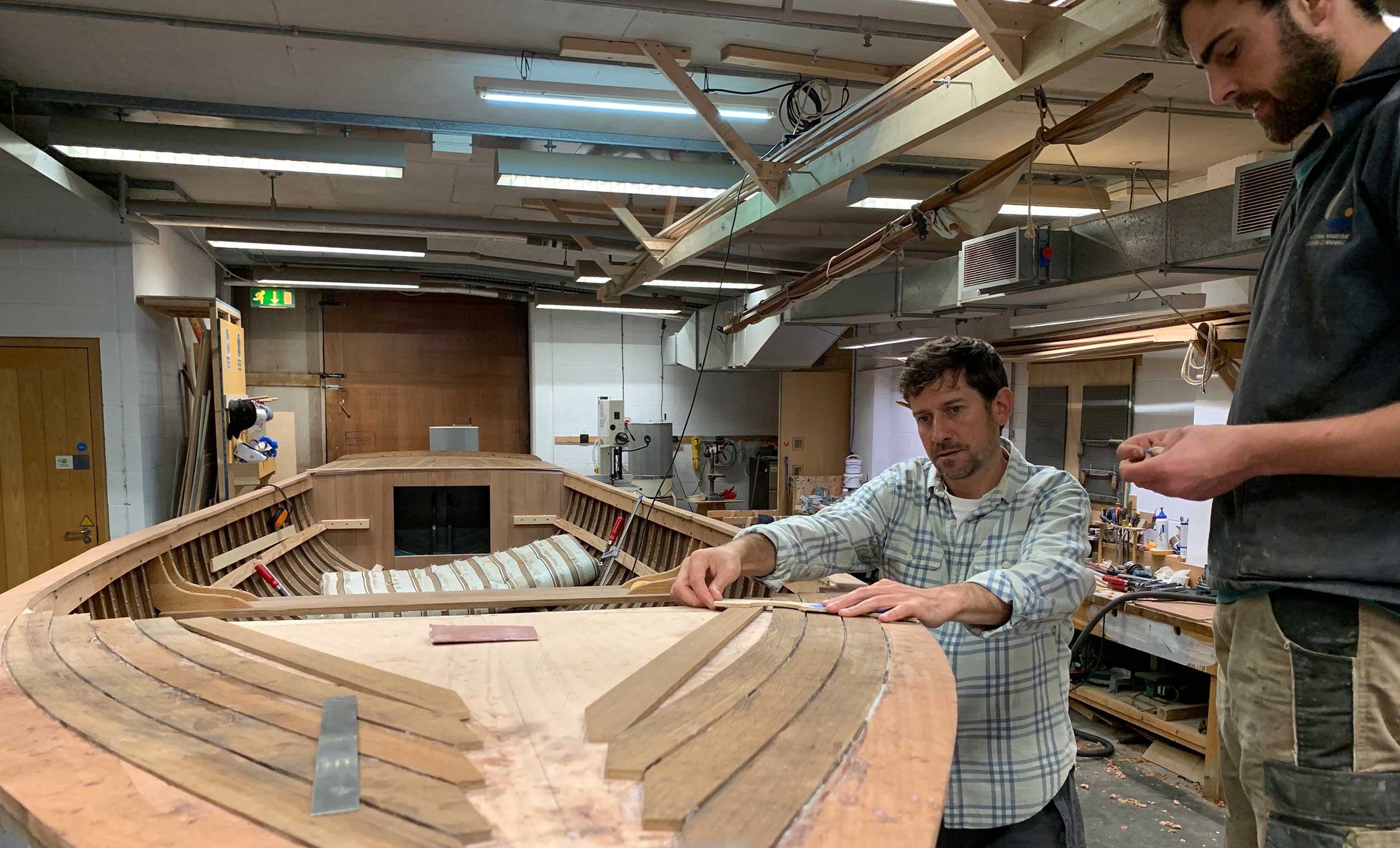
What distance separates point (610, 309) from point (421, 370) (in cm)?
309

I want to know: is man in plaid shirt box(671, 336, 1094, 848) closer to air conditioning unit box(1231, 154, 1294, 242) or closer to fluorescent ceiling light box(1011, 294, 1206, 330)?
air conditioning unit box(1231, 154, 1294, 242)

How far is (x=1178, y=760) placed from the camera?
13.4ft

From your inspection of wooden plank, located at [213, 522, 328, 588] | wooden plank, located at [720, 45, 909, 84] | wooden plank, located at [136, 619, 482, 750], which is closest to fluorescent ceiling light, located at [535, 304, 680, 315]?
wooden plank, located at [213, 522, 328, 588]

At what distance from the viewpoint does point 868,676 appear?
125 centimetres

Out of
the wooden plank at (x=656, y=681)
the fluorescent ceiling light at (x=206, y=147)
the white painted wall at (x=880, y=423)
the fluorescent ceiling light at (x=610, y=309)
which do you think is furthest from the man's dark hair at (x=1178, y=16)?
the fluorescent ceiling light at (x=610, y=309)

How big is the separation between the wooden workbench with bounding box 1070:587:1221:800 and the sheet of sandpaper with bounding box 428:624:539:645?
297 centimetres

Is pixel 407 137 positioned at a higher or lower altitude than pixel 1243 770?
higher

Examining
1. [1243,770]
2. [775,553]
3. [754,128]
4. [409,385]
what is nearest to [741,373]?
[409,385]

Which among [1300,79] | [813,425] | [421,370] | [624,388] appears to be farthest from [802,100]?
[421,370]

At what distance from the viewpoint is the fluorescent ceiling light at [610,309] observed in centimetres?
1018

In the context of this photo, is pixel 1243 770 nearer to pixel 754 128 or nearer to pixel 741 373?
pixel 754 128

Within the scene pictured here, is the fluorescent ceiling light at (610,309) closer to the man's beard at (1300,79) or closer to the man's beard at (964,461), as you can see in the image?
the man's beard at (964,461)

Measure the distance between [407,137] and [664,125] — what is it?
1769 millimetres

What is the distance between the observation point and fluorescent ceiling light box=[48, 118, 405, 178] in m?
4.26
